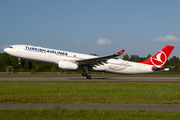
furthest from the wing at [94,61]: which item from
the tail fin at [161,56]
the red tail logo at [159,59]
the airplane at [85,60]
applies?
the red tail logo at [159,59]

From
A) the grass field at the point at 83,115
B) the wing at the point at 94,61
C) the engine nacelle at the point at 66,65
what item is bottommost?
the grass field at the point at 83,115

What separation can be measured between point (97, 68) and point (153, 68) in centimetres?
1017

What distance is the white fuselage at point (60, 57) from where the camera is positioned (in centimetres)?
3234

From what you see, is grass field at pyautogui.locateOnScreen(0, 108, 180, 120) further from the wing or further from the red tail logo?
the red tail logo

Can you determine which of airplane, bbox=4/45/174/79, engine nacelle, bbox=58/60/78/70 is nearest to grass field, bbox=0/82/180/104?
engine nacelle, bbox=58/60/78/70

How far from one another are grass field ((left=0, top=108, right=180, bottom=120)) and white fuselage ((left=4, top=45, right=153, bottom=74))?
23.9 m

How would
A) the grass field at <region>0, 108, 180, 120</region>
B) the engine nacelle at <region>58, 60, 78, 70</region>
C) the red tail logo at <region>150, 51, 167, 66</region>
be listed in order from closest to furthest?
1. the grass field at <region>0, 108, 180, 120</region>
2. the engine nacelle at <region>58, 60, 78, 70</region>
3. the red tail logo at <region>150, 51, 167, 66</region>

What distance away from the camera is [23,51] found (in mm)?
32281

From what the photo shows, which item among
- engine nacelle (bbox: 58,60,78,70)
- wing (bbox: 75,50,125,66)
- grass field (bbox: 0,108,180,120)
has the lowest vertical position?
grass field (bbox: 0,108,180,120)

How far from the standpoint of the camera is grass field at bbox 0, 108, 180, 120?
26.9ft

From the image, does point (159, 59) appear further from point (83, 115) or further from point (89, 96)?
point (83, 115)

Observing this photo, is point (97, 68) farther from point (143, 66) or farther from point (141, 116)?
point (141, 116)

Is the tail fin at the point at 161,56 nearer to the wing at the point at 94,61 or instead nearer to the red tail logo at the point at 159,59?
the red tail logo at the point at 159,59

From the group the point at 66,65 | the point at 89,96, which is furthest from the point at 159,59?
the point at 89,96
